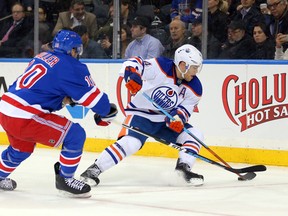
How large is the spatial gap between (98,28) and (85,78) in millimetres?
3351

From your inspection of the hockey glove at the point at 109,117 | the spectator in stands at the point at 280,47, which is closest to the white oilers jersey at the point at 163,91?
the hockey glove at the point at 109,117

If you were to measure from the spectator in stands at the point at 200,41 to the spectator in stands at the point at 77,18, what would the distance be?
1.11m

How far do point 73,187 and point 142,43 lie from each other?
3.02 meters

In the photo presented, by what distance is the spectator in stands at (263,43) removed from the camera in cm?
698

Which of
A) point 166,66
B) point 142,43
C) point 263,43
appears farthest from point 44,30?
point 166,66

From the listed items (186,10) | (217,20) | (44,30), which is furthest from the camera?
(44,30)

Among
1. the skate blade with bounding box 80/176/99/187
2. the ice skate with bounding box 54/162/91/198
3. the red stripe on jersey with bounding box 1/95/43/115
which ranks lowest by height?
the skate blade with bounding box 80/176/99/187

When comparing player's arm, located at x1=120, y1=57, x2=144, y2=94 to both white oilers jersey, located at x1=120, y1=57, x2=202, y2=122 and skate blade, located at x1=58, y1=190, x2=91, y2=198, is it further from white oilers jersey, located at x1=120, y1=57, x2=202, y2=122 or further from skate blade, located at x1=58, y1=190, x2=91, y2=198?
skate blade, located at x1=58, y1=190, x2=91, y2=198

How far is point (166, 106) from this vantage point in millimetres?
5918

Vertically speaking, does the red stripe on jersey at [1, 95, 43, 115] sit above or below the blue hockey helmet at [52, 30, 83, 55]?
below

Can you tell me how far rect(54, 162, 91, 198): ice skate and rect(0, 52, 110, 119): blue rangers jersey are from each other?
0.42m

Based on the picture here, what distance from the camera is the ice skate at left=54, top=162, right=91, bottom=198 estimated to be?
495 centimetres

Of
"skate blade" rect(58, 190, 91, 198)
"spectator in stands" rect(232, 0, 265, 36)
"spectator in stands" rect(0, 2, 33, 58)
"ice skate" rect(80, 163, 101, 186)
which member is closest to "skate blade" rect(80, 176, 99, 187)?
"ice skate" rect(80, 163, 101, 186)

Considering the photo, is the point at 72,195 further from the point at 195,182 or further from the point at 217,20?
the point at 217,20
